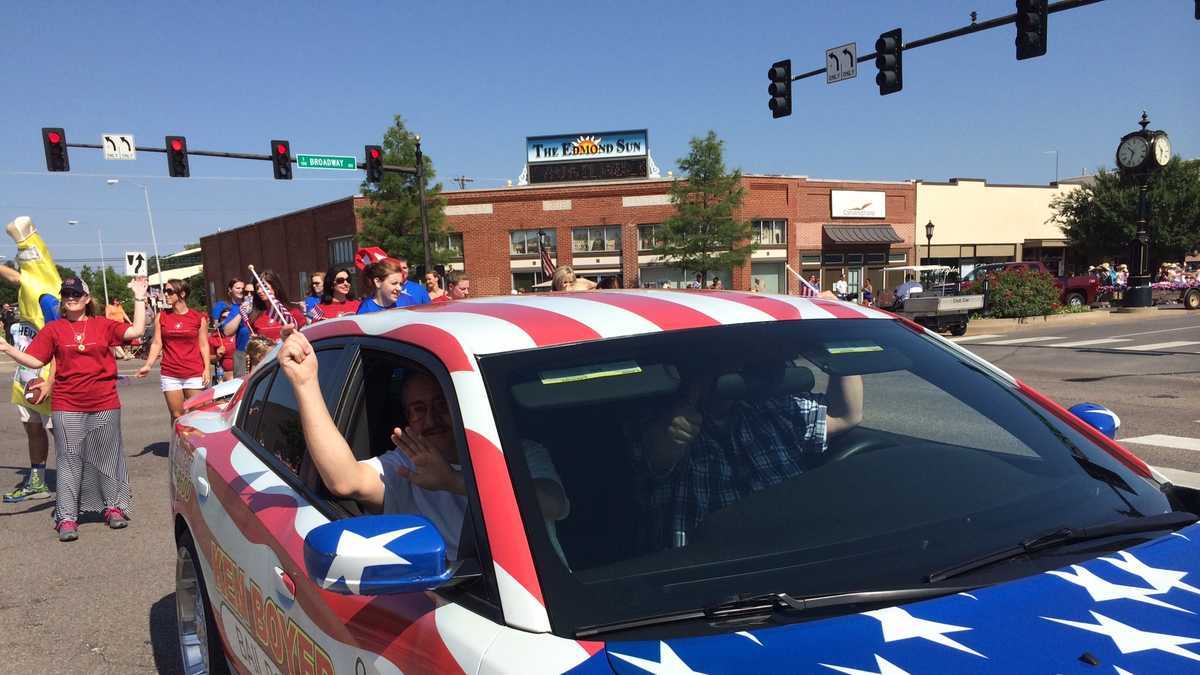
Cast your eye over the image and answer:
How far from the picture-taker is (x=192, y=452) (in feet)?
12.2

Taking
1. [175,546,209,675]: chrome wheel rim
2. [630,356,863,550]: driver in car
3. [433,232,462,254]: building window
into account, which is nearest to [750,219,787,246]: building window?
[433,232,462,254]: building window

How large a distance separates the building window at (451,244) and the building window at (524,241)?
10.7 feet

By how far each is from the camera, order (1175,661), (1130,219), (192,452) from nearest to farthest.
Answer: (1175,661)
(192,452)
(1130,219)

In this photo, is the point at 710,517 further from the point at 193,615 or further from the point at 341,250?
the point at 341,250

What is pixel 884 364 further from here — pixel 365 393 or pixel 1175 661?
pixel 365 393

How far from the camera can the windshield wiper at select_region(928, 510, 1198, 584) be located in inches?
69.7

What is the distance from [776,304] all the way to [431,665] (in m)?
1.48

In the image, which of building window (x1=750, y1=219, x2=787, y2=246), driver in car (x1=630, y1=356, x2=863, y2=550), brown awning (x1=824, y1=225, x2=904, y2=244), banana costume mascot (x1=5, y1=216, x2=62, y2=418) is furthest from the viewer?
brown awning (x1=824, y1=225, x2=904, y2=244)

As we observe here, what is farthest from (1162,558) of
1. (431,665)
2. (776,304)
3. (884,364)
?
(431,665)

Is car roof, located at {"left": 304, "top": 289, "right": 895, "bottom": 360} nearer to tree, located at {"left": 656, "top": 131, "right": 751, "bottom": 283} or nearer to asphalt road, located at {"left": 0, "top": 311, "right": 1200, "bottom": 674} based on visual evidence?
asphalt road, located at {"left": 0, "top": 311, "right": 1200, "bottom": 674}

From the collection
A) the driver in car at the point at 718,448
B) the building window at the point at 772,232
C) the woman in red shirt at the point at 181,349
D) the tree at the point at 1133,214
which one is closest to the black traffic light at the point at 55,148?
the woman in red shirt at the point at 181,349

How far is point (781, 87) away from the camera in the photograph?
67.6 ft

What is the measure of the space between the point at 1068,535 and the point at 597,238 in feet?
173

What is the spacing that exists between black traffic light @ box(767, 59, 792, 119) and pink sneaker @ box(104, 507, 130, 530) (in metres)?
17.3
